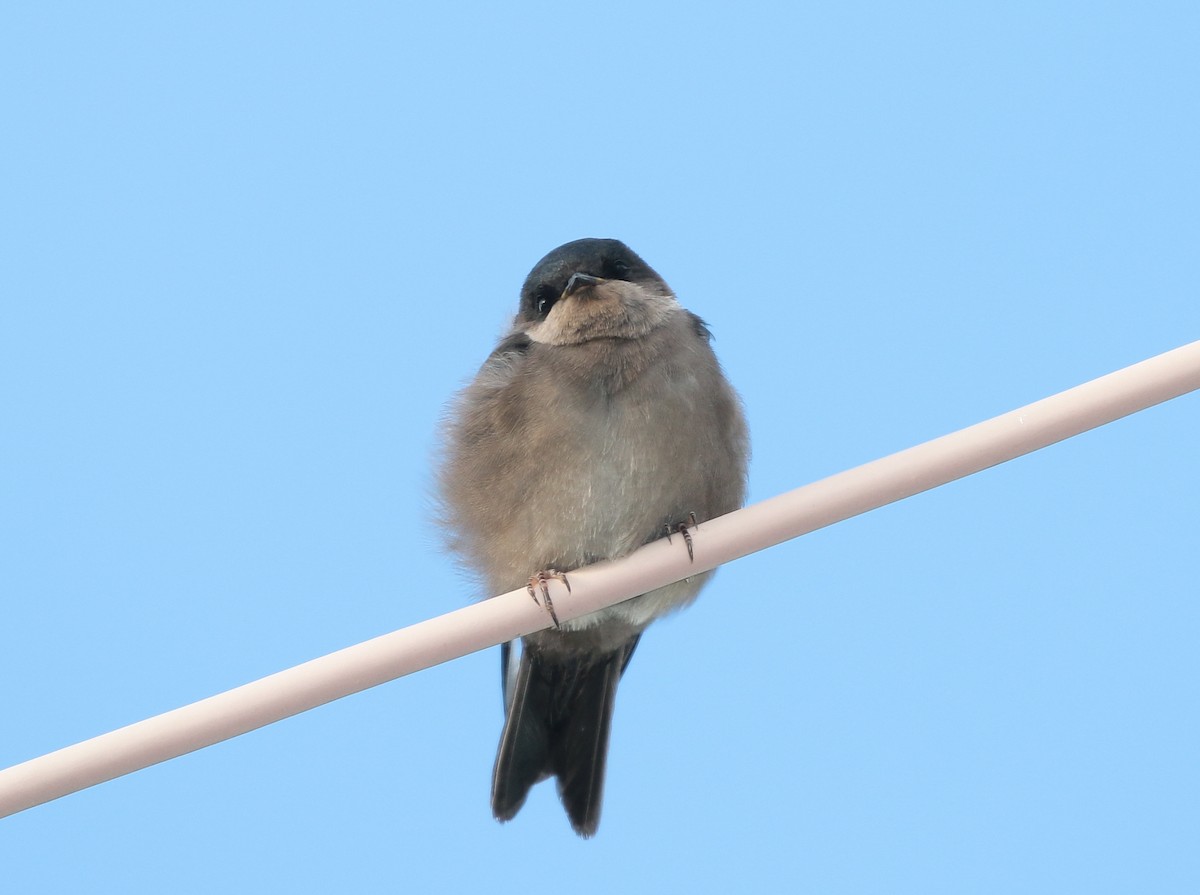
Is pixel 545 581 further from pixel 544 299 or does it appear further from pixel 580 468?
pixel 544 299

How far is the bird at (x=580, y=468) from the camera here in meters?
2.30

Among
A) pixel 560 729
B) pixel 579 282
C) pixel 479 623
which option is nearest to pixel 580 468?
pixel 579 282

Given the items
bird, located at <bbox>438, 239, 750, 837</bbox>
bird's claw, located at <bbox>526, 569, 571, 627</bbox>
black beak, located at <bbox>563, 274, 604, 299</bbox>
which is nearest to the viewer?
bird's claw, located at <bbox>526, 569, 571, 627</bbox>

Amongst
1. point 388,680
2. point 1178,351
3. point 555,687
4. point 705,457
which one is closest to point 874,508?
point 1178,351

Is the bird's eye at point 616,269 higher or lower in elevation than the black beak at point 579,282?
higher

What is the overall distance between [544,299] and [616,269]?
13 centimetres

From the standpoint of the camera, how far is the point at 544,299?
252 cm

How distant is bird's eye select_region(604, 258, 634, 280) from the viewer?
8.28 ft

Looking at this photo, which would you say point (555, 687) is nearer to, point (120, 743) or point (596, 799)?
point (596, 799)

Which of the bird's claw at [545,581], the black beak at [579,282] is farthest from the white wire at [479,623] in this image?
the black beak at [579,282]

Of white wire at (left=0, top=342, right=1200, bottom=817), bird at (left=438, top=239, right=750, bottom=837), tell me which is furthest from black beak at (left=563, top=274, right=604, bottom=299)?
white wire at (left=0, top=342, right=1200, bottom=817)

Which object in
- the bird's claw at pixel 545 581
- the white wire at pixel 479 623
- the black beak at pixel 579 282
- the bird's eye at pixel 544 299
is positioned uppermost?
the bird's eye at pixel 544 299

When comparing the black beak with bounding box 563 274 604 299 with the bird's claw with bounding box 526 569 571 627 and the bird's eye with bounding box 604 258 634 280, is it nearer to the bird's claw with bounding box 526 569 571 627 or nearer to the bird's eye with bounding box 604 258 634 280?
the bird's eye with bounding box 604 258 634 280

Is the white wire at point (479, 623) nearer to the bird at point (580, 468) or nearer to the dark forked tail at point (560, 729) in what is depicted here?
the bird at point (580, 468)
